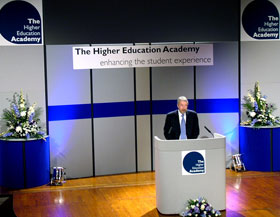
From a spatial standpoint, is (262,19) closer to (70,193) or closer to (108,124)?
(108,124)

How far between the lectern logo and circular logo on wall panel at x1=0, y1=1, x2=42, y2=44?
3.61m

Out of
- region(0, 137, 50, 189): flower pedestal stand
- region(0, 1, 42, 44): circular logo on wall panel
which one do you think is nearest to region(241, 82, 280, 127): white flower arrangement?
region(0, 137, 50, 189): flower pedestal stand

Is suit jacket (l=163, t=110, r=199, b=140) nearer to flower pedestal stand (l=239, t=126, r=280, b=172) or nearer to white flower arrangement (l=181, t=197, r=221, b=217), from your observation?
white flower arrangement (l=181, t=197, r=221, b=217)

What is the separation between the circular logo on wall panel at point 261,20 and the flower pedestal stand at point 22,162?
432 cm

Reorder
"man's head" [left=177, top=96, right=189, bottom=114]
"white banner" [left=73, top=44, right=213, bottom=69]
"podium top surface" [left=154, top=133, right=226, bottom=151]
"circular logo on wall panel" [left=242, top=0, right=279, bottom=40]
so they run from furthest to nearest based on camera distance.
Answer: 1. "circular logo on wall panel" [left=242, top=0, right=279, bottom=40]
2. "white banner" [left=73, top=44, right=213, bottom=69]
3. "man's head" [left=177, top=96, right=189, bottom=114]
4. "podium top surface" [left=154, top=133, right=226, bottom=151]

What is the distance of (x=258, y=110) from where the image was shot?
8883mm

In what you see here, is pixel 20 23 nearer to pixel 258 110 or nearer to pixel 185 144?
pixel 185 144

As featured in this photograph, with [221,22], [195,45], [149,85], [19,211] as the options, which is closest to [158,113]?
[149,85]

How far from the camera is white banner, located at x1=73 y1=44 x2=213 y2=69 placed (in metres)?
8.55

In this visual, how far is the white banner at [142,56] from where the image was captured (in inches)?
336

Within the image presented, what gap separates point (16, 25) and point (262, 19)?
14.8 feet

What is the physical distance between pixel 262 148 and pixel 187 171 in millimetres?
2989

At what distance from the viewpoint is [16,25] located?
26.9 ft

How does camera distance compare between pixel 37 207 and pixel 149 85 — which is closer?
pixel 37 207
